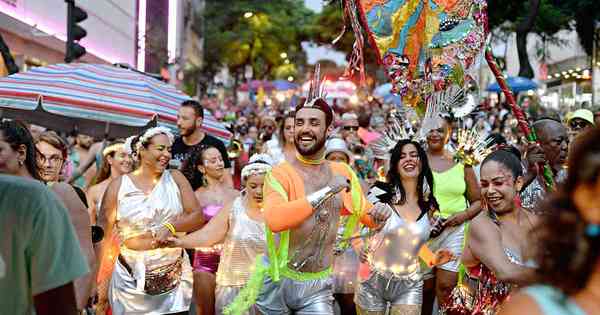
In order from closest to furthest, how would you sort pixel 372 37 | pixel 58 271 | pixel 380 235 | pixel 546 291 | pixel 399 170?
pixel 546 291 < pixel 58 271 < pixel 380 235 < pixel 399 170 < pixel 372 37

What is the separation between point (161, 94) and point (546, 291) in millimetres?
8865

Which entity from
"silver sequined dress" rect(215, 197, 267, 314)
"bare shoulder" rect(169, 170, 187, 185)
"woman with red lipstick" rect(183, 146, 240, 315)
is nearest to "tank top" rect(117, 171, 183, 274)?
"bare shoulder" rect(169, 170, 187, 185)

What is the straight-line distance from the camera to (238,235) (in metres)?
7.78

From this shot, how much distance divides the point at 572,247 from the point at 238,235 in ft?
18.4

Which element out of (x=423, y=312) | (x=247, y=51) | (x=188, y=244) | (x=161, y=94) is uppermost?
(x=247, y=51)

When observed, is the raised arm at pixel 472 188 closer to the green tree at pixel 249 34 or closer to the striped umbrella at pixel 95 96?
the striped umbrella at pixel 95 96

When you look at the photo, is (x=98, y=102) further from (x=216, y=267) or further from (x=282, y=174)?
(x=282, y=174)

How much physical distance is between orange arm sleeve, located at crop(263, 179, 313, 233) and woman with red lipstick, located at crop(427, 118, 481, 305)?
2.02 metres

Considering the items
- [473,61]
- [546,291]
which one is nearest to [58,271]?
[546,291]

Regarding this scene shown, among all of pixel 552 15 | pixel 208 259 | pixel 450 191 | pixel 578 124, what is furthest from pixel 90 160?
pixel 552 15

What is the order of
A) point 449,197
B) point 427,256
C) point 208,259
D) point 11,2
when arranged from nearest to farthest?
point 427,256, point 208,259, point 449,197, point 11,2

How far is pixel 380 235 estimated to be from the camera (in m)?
7.24

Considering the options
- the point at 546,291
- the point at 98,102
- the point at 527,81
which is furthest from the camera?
the point at 527,81

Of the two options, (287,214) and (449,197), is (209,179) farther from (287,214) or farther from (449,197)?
(287,214)
